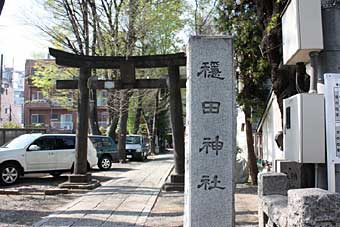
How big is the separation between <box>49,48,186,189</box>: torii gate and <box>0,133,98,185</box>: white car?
2111mm

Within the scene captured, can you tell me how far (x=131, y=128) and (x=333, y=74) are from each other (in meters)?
38.3

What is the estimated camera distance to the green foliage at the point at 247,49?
1135 centimetres

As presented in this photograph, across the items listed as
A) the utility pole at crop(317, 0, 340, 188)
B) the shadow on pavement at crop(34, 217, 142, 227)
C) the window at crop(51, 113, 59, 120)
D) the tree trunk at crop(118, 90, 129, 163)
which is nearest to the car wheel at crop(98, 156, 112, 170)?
the tree trunk at crop(118, 90, 129, 163)

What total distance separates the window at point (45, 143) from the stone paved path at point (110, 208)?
110 inches

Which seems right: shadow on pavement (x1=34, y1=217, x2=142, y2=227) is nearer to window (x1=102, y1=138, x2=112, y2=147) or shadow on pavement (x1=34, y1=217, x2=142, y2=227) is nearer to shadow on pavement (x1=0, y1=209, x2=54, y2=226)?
shadow on pavement (x1=0, y1=209, x2=54, y2=226)

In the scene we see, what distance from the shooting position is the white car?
1344cm

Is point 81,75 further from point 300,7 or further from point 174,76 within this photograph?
point 300,7

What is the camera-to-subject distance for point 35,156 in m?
14.2

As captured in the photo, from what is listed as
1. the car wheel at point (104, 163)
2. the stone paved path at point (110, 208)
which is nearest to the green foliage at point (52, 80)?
the car wheel at point (104, 163)

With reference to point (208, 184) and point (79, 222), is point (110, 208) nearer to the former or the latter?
point (79, 222)

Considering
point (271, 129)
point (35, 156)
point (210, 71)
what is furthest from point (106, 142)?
point (210, 71)

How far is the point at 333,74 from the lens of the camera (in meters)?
4.55

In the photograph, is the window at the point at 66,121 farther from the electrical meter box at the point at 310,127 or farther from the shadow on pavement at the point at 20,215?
the electrical meter box at the point at 310,127

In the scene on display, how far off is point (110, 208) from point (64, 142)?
6.52 m
